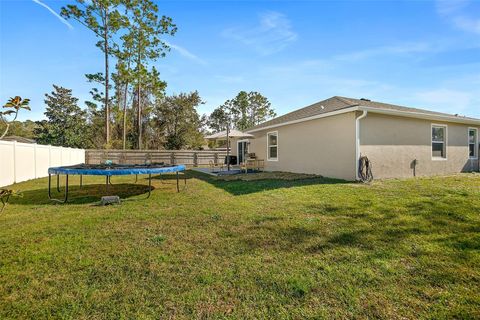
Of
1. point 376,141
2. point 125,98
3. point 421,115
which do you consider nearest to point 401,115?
point 421,115

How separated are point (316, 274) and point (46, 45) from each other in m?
13.2

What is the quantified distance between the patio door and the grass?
453 inches

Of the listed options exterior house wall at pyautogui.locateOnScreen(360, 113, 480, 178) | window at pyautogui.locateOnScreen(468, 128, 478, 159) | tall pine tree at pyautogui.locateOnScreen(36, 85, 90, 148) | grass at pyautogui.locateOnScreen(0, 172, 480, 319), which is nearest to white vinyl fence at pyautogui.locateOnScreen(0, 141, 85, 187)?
grass at pyautogui.locateOnScreen(0, 172, 480, 319)

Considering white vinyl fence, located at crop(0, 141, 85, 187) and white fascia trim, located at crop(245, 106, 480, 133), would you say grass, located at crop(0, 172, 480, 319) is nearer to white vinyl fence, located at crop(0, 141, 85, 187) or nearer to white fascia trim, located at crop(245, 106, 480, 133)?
white fascia trim, located at crop(245, 106, 480, 133)

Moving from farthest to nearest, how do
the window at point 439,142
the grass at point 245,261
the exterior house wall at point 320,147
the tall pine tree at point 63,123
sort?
1. the tall pine tree at point 63,123
2. the window at point 439,142
3. the exterior house wall at point 320,147
4. the grass at point 245,261

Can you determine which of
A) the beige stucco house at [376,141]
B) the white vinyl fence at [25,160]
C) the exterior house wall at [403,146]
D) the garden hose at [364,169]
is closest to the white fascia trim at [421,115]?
the beige stucco house at [376,141]

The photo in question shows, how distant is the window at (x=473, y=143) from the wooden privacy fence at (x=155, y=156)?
51.7 feet

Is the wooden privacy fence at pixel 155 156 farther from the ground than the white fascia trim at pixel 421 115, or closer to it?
closer to it

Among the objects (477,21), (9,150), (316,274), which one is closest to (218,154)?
(9,150)

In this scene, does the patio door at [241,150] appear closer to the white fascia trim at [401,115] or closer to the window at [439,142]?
the white fascia trim at [401,115]

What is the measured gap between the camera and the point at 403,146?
9.25 meters

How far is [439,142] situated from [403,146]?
2.76 meters

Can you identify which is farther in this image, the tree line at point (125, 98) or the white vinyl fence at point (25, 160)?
the tree line at point (125, 98)

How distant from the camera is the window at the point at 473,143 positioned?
11.6m
